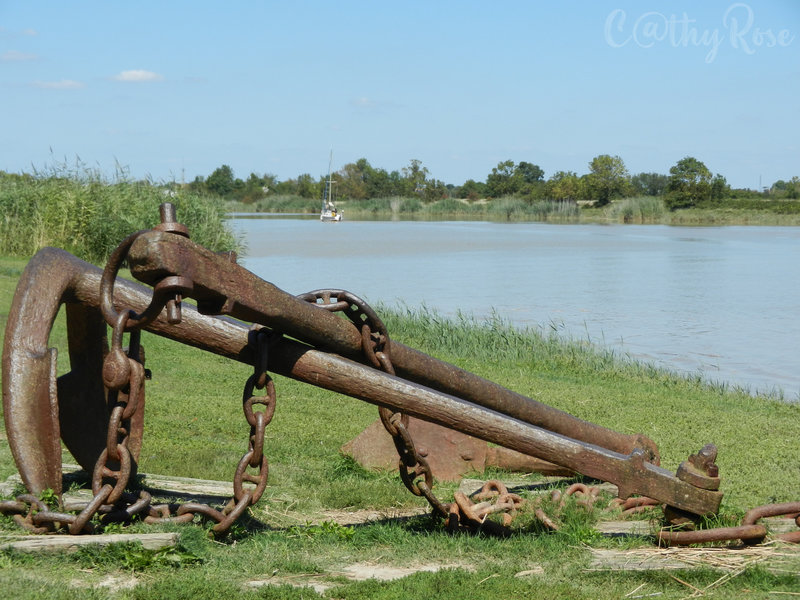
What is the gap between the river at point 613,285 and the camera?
13617mm

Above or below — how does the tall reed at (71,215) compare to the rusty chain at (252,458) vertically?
above

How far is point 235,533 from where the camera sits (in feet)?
12.0

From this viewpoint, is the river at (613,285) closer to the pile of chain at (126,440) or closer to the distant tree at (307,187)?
the pile of chain at (126,440)

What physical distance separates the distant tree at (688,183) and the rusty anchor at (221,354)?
63765 millimetres

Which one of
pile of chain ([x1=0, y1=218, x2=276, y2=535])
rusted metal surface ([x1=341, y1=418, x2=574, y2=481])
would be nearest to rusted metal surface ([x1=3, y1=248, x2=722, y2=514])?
pile of chain ([x1=0, y1=218, x2=276, y2=535])

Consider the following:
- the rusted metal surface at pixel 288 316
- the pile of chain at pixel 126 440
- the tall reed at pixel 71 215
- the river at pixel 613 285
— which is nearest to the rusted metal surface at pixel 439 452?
the rusted metal surface at pixel 288 316

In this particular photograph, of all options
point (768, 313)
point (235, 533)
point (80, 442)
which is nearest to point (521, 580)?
point (235, 533)

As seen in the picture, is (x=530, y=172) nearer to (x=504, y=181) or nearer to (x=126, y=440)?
(x=504, y=181)

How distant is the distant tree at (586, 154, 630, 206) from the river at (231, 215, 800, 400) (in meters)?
33.9

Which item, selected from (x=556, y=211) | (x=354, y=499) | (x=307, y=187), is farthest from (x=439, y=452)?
(x=307, y=187)

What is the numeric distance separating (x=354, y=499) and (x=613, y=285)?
18.6m

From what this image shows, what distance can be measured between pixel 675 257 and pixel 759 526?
28.5 meters

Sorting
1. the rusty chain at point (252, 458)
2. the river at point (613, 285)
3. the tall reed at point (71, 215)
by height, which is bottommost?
the river at point (613, 285)

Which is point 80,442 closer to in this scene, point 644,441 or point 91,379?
point 91,379
